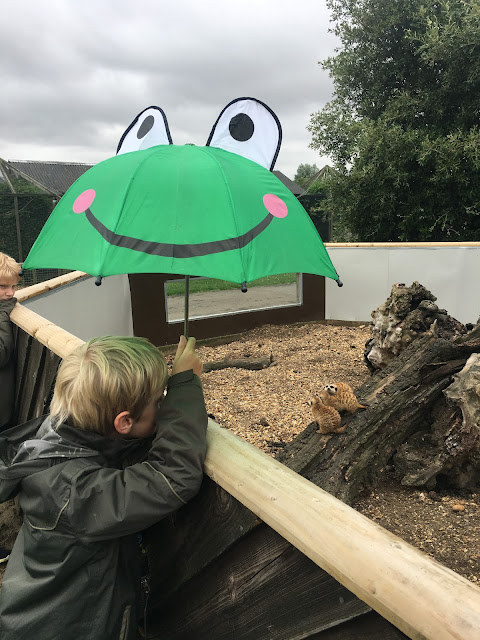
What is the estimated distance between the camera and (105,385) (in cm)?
112

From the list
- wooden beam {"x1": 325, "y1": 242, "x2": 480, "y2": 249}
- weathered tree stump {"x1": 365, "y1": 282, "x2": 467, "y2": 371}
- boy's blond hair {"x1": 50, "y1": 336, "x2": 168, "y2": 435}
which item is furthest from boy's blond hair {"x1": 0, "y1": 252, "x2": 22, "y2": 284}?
wooden beam {"x1": 325, "y1": 242, "x2": 480, "y2": 249}

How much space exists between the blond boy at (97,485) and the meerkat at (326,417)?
5.15 ft

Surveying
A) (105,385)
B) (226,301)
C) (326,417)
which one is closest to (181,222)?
(105,385)

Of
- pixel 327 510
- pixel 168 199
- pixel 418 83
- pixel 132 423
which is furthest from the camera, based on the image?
pixel 418 83

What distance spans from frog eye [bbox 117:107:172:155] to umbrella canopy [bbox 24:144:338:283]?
0.28 meters

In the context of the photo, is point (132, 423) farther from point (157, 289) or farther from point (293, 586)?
point (157, 289)

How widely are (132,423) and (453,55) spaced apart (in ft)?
30.9

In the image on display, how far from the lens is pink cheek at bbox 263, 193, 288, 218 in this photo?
4.97 feet

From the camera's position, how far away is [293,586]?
840 mm

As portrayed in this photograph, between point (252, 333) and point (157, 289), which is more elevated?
point (157, 289)

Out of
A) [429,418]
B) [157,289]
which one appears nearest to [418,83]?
[157,289]

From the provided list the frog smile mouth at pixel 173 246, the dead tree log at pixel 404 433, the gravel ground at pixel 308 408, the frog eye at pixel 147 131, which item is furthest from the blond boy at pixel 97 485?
the gravel ground at pixel 308 408

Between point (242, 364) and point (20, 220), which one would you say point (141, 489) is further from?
point (20, 220)

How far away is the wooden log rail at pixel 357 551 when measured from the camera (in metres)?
0.57
